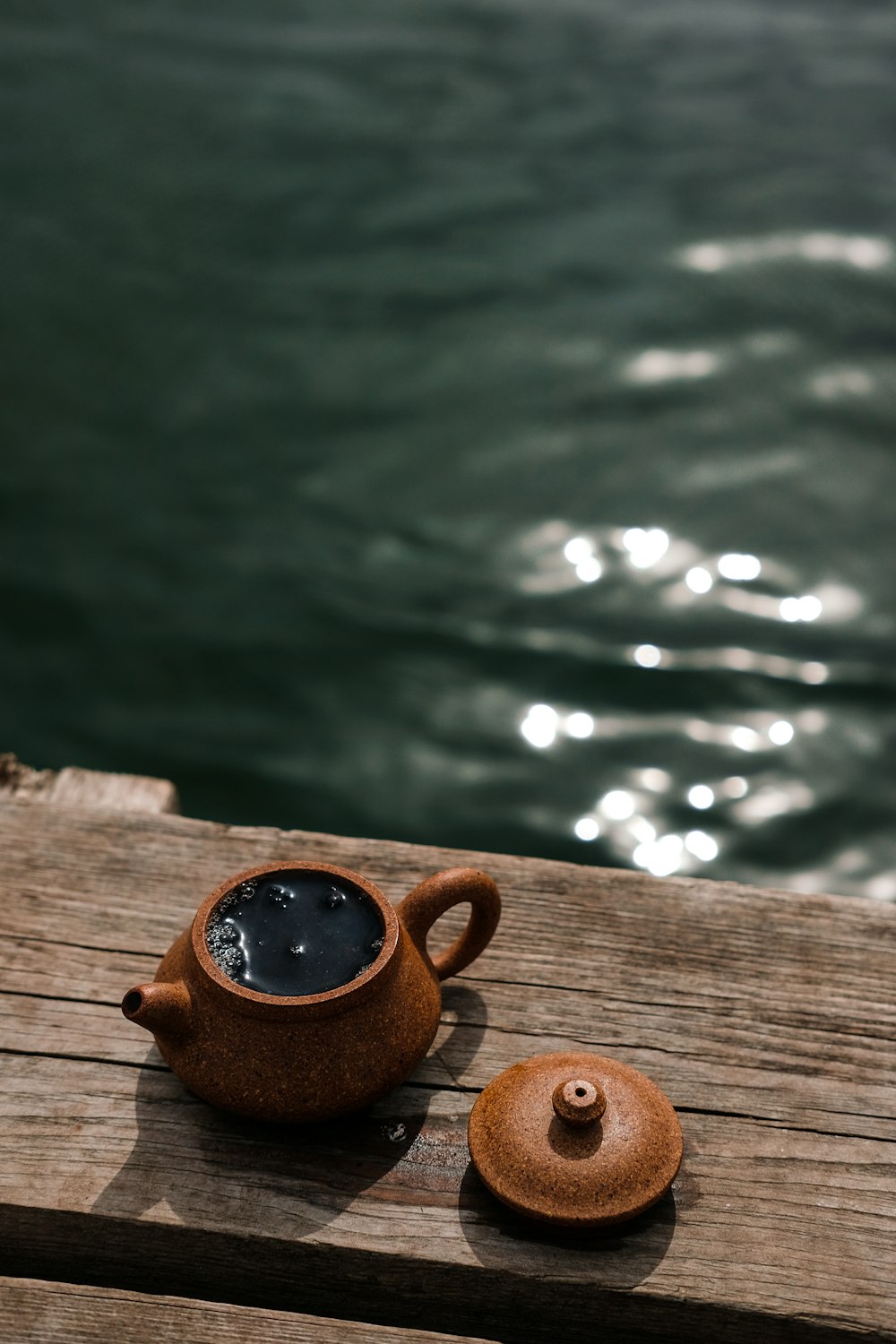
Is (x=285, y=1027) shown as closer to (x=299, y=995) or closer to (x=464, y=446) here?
(x=299, y=995)

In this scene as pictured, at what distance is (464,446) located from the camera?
4773 mm

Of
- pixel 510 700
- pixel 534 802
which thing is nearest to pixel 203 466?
pixel 510 700

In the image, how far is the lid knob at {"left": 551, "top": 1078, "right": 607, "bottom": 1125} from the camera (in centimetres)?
131

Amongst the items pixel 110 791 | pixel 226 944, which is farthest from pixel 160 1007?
pixel 110 791

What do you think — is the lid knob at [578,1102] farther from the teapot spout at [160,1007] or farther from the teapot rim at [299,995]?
the teapot spout at [160,1007]

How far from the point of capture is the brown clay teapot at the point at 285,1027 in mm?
1356

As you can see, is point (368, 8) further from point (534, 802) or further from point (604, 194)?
point (534, 802)

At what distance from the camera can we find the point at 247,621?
430 cm

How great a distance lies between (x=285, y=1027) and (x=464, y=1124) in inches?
10.8

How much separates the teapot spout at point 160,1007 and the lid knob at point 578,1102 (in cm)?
41

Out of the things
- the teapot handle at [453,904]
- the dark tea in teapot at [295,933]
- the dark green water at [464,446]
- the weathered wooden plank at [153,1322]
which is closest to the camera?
the weathered wooden plank at [153,1322]

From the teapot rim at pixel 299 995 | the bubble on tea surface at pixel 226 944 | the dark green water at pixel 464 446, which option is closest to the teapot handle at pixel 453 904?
the teapot rim at pixel 299 995

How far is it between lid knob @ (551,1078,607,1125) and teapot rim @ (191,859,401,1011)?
0.76ft

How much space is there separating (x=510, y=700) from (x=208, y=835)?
7.40ft
